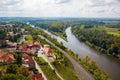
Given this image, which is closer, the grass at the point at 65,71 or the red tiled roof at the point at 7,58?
the grass at the point at 65,71

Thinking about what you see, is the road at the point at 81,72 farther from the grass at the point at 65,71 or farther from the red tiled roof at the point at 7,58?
the red tiled roof at the point at 7,58

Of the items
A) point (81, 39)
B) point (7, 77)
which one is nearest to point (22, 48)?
point (7, 77)

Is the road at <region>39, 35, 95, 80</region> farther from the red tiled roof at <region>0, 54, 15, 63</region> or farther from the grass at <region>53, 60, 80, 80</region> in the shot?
the red tiled roof at <region>0, 54, 15, 63</region>

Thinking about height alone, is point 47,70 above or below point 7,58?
below

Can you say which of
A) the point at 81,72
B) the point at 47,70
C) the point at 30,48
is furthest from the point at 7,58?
the point at 30,48

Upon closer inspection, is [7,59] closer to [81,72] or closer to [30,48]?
[81,72]

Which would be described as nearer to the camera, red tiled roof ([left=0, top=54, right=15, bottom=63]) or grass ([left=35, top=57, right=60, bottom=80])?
grass ([left=35, top=57, right=60, bottom=80])

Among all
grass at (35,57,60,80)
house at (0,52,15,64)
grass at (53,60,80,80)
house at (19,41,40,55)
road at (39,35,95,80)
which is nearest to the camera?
grass at (35,57,60,80)

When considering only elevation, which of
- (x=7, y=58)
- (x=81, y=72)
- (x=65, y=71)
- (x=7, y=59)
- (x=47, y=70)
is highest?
(x=7, y=58)

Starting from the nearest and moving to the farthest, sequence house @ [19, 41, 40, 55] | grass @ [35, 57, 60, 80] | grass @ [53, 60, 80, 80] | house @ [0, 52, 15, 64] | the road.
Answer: grass @ [35, 57, 60, 80]
grass @ [53, 60, 80, 80]
the road
house @ [0, 52, 15, 64]
house @ [19, 41, 40, 55]

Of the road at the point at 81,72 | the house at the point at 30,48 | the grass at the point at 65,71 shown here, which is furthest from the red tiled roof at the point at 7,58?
the road at the point at 81,72

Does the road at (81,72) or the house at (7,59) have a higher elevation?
the house at (7,59)

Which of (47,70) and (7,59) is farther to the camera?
(7,59)

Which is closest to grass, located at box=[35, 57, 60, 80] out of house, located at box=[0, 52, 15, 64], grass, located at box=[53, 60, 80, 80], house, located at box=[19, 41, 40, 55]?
grass, located at box=[53, 60, 80, 80]
